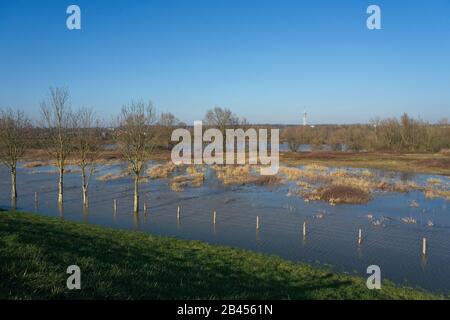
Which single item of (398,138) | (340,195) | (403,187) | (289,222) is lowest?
(289,222)

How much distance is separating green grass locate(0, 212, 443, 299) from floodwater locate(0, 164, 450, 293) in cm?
298

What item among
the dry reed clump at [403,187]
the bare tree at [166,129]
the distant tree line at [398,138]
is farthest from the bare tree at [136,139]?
the distant tree line at [398,138]

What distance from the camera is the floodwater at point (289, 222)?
1630 cm

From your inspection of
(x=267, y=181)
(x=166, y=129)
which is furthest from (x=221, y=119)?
(x=267, y=181)

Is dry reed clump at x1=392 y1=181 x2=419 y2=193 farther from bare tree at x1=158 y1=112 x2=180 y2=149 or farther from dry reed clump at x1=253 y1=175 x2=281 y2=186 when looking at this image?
bare tree at x1=158 y1=112 x2=180 y2=149

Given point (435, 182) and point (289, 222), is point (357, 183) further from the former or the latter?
point (289, 222)

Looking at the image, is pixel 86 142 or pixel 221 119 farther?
pixel 221 119

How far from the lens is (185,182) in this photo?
134 ft

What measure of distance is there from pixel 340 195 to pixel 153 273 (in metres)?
24.0

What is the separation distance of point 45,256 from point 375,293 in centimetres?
919

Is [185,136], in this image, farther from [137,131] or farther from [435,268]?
[435,268]

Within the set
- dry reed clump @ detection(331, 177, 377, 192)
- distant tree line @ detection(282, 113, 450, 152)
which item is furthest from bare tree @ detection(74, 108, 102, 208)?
distant tree line @ detection(282, 113, 450, 152)

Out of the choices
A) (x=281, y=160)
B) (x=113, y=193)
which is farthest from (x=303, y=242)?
(x=281, y=160)

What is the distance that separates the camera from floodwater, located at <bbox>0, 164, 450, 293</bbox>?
16297 mm
